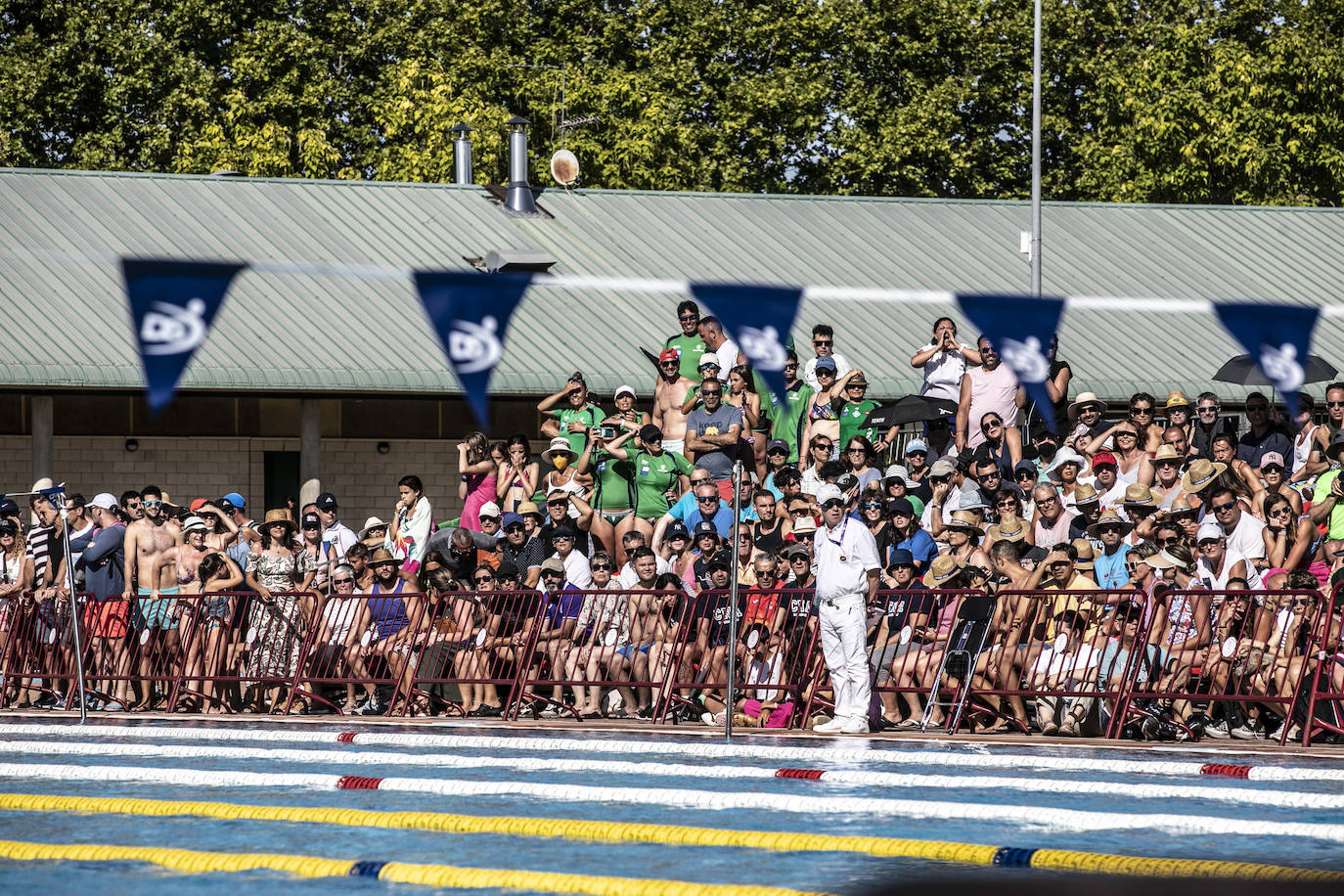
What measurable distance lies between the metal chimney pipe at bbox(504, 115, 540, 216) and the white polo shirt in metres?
19.2

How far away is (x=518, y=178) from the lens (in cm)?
3344

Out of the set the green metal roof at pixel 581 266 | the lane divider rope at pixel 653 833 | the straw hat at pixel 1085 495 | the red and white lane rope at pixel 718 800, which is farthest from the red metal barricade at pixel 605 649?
the green metal roof at pixel 581 266

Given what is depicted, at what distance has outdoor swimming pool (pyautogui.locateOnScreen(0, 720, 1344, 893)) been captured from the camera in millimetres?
9031

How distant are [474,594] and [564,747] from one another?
8.45ft

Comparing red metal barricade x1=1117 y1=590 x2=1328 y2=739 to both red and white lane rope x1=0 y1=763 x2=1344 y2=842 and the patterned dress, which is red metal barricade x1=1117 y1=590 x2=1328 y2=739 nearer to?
red and white lane rope x1=0 y1=763 x2=1344 y2=842

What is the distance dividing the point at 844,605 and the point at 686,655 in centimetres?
170

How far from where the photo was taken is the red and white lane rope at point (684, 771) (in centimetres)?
1105

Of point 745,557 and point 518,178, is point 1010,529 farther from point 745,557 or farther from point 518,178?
point 518,178

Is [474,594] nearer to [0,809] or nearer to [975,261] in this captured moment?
[0,809]

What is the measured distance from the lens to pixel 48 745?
1455 cm

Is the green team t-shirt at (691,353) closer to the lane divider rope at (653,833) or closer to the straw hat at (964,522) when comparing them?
the straw hat at (964,522)


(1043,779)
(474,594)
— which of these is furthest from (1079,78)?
(1043,779)

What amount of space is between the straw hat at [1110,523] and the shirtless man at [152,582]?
7982 millimetres

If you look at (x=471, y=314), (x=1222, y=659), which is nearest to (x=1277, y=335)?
(x=1222, y=659)
